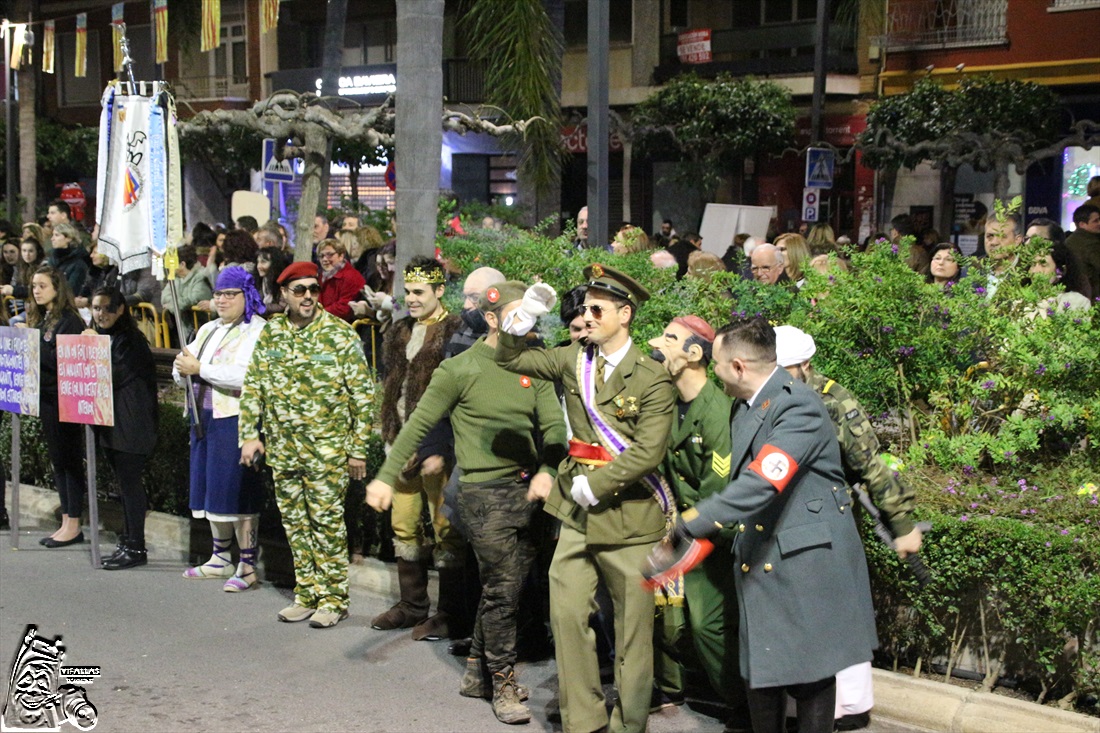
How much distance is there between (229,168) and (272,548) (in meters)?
23.4

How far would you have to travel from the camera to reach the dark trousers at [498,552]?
5.79 metres

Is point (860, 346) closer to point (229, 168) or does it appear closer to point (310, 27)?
point (229, 168)

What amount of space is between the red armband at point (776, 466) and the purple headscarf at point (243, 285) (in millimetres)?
4339

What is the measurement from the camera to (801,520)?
15.2 ft

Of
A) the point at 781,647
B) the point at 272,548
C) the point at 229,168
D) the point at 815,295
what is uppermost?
the point at 229,168

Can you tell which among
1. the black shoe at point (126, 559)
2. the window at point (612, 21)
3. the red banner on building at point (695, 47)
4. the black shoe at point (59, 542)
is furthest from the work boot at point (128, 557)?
the window at point (612, 21)

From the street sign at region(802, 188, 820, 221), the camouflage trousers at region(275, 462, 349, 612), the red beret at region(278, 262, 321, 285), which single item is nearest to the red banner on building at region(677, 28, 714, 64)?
the street sign at region(802, 188, 820, 221)

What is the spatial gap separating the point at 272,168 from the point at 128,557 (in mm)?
9734

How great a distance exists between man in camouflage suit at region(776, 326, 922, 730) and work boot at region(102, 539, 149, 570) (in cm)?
502

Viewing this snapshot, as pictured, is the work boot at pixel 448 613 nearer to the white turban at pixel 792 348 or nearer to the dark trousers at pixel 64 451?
the white turban at pixel 792 348

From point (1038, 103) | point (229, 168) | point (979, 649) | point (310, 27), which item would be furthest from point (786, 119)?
point (979, 649)

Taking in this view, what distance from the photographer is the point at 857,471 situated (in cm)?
507

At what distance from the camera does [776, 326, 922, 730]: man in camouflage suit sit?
4.86 metres

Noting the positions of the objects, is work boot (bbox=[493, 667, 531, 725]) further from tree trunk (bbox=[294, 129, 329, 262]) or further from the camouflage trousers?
tree trunk (bbox=[294, 129, 329, 262])
